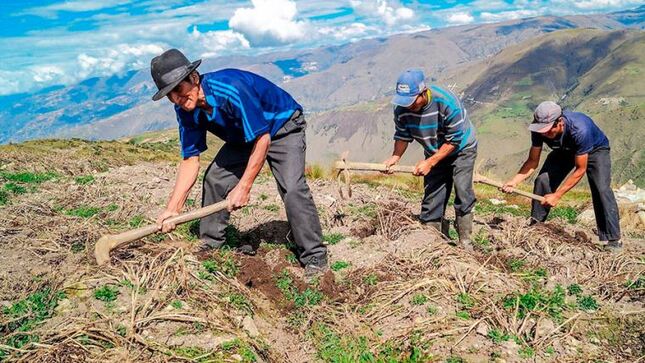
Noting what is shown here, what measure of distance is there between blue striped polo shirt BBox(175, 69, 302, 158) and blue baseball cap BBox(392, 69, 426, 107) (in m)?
1.34

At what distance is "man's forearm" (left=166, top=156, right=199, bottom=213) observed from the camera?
5.47 m

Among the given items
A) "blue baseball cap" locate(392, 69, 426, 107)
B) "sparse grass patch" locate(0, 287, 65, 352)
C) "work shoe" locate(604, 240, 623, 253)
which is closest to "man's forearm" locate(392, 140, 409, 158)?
"blue baseball cap" locate(392, 69, 426, 107)

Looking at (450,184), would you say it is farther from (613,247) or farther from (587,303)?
(613,247)

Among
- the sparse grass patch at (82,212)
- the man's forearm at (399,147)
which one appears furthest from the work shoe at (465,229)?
the sparse grass patch at (82,212)

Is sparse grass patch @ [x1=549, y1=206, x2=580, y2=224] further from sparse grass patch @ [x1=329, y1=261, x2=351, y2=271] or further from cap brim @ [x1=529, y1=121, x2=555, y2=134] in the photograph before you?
sparse grass patch @ [x1=329, y1=261, x2=351, y2=271]

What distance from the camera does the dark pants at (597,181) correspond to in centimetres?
737

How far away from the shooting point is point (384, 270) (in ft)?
20.4

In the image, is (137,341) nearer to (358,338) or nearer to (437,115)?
(358,338)

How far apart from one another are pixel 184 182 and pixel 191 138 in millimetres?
544

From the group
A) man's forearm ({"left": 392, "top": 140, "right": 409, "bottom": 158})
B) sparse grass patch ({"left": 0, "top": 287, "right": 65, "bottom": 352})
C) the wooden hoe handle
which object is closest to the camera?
sparse grass patch ({"left": 0, "top": 287, "right": 65, "bottom": 352})

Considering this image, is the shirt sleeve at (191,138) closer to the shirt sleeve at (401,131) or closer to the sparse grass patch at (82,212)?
the shirt sleeve at (401,131)

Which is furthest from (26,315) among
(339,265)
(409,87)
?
(409,87)

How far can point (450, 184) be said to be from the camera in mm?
7496

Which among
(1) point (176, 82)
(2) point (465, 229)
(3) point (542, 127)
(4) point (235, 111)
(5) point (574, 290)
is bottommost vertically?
(2) point (465, 229)
